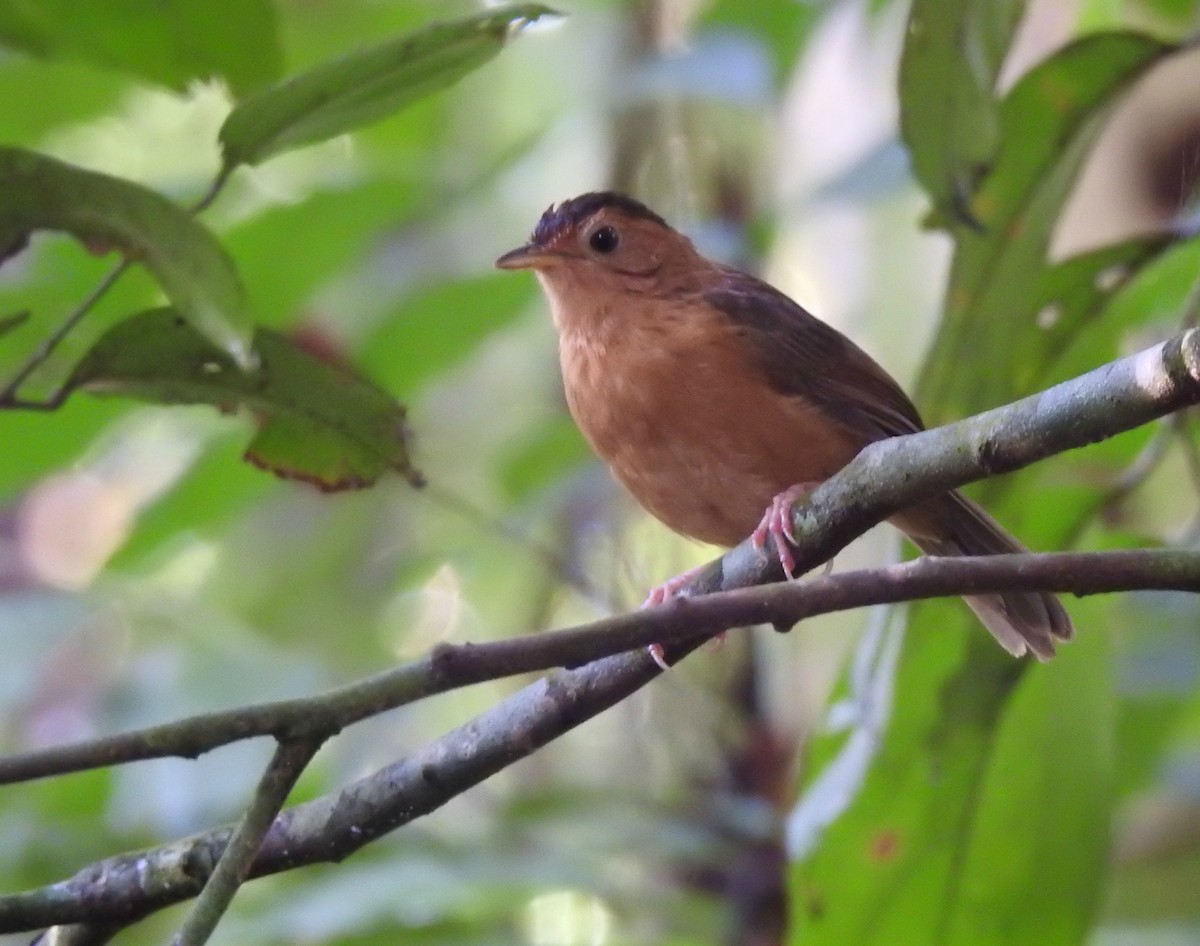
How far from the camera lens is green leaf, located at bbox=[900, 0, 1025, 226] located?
229 cm

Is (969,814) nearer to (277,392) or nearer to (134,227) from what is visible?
(277,392)

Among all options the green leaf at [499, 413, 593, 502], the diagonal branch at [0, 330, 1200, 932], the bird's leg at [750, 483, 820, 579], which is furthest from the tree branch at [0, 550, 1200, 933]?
A: the green leaf at [499, 413, 593, 502]

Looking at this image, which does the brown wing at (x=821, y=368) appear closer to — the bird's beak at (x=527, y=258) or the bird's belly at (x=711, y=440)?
the bird's belly at (x=711, y=440)

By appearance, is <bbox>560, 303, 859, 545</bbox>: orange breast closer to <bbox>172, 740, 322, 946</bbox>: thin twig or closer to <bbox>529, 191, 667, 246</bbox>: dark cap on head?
<bbox>529, 191, 667, 246</bbox>: dark cap on head

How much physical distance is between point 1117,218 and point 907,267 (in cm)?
91

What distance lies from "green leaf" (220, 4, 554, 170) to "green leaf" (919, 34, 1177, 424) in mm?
862

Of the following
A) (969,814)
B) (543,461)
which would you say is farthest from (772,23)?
(969,814)

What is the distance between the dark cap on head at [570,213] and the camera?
3.57 m

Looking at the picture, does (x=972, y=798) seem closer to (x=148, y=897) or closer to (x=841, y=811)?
(x=841, y=811)

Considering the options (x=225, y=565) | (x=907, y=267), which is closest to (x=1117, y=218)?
(x=907, y=267)

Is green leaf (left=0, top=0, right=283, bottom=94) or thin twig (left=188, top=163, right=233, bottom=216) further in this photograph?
green leaf (left=0, top=0, right=283, bottom=94)

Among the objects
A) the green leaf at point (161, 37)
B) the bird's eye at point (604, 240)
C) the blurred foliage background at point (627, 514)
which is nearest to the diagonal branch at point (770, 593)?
the blurred foliage background at point (627, 514)

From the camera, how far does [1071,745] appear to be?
278 centimetres

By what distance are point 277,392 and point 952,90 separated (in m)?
1.10
